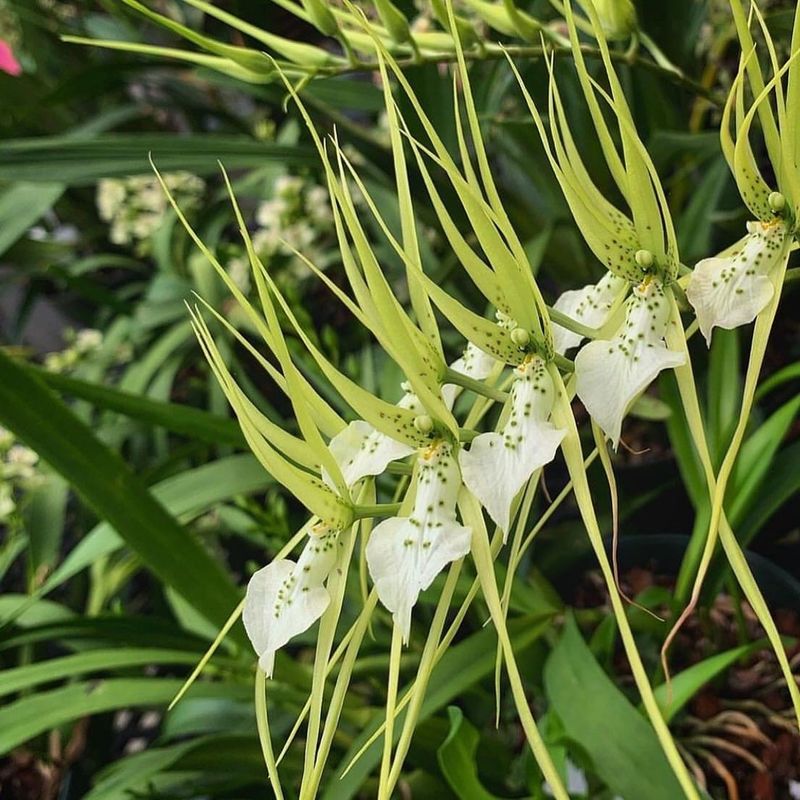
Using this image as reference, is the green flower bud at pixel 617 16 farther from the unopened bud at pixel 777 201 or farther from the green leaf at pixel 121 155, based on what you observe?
the green leaf at pixel 121 155

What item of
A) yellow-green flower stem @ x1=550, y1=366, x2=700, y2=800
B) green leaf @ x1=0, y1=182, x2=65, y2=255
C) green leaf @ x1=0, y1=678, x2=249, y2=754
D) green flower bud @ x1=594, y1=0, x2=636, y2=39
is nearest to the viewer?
yellow-green flower stem @ x1=550, y1=366, x2=700, y2=800

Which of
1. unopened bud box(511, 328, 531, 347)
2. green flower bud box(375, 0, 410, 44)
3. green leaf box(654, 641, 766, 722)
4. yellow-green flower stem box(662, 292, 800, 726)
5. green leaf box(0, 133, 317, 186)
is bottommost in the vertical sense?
green leaf box(654, 641, 766, 722)

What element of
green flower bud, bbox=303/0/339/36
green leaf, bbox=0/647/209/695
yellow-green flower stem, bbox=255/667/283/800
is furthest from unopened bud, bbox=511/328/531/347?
green leaf, bbox=0/647/209/695

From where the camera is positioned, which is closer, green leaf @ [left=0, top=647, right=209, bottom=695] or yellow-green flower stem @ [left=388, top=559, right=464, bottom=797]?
yellow-green flower stem @ [left=388, top=559, right=464, bottom=797]

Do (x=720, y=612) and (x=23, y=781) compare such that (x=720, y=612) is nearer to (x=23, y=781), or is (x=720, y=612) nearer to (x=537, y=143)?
(x=537, y=143)

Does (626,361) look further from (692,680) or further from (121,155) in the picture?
(121,155)

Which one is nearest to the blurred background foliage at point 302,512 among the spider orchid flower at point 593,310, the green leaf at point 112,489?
the green leaf at point 112,489

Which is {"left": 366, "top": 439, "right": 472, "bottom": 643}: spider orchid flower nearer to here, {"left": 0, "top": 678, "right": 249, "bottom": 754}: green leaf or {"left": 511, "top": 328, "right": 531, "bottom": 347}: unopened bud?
{"left": 511, "top": 328, "right": 531, "bottom": 347}: unopened bud
